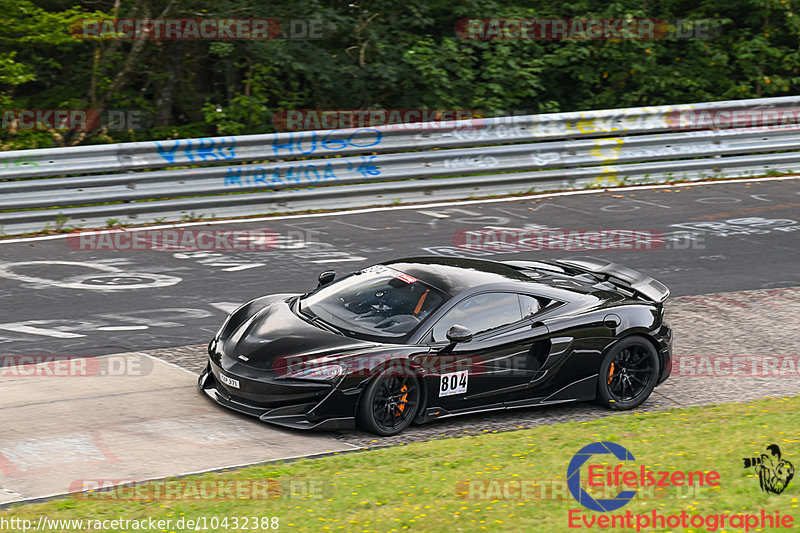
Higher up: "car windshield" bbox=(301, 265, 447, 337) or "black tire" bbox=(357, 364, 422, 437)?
"car windshield" bbox=(301, 265, 447, 337)

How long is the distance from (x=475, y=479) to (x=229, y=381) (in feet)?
8.31

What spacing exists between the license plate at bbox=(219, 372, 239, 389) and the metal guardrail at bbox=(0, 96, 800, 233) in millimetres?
6575

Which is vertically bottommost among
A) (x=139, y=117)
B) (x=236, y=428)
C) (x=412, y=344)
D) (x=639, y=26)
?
(x=236, y=428)

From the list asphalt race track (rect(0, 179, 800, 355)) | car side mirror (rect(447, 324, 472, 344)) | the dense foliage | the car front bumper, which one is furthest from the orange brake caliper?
the dense foliage

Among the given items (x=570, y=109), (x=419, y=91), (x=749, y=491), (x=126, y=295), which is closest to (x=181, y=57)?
(x=419, y=91)

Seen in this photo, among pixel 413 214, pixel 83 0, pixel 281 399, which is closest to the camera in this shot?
pixel 281 399

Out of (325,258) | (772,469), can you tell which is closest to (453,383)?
(772,469)

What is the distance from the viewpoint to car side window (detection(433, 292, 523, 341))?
8641 mm

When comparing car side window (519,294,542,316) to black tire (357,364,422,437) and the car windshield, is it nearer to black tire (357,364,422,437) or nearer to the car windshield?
the car windshield

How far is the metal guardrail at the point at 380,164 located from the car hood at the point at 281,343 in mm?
6197

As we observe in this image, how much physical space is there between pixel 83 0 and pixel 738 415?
47.6ft

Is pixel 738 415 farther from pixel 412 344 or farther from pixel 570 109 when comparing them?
pixel 570 109

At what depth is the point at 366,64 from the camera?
19.5 meters

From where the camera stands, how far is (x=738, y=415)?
28.2 ft
